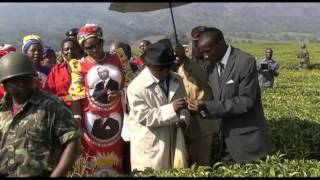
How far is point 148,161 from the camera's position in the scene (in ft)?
17.1

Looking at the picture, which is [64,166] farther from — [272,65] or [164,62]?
[272,65]

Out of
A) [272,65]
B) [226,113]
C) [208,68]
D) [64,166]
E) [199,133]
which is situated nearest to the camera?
[64,166]

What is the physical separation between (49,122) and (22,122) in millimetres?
193

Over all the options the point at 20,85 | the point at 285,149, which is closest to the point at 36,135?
the point at 20,85

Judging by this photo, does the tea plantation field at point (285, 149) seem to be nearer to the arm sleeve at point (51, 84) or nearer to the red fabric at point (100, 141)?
the red fabric at point (100, 141)

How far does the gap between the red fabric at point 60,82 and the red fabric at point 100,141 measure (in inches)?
9.2

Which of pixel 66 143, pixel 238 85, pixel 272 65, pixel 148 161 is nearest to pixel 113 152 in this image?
pixel 148 161

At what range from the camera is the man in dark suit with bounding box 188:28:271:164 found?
5008mm

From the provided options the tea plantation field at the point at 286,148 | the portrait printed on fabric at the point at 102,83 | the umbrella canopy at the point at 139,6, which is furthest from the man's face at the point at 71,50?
the tea plantation field at the point at 286,148

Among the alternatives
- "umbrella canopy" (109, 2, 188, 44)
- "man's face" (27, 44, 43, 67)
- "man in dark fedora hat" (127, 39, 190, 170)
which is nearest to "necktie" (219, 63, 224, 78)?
"man in dark fedora hat" (127, 39, 190, 170)

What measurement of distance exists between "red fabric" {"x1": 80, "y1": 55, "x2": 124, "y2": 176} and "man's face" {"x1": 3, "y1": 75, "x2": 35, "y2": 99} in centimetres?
174

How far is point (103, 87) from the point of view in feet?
18.0

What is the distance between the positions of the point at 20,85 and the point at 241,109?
2.15 meters

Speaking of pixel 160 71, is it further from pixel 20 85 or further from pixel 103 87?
pixel 20 85
